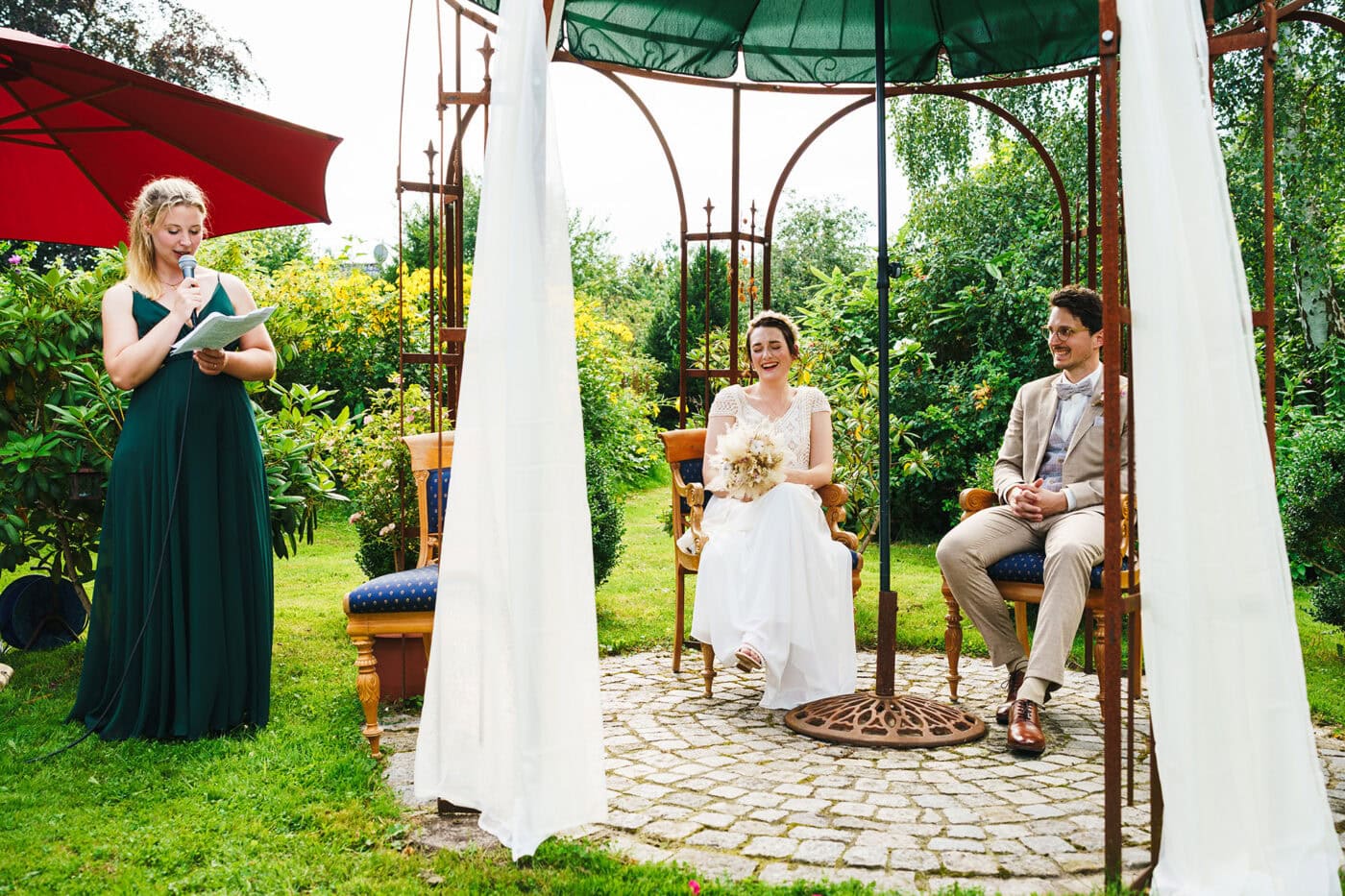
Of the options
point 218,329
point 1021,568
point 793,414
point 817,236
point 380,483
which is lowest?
point 1021,568

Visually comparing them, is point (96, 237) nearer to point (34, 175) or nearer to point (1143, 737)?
point (34, 175)

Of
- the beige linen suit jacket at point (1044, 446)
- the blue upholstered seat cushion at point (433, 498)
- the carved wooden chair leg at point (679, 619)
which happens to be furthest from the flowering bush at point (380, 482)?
the beige linen suit jacket at point (1044, 446)

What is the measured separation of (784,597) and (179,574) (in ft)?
7.56

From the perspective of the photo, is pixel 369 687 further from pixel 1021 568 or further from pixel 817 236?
pixel 817 236

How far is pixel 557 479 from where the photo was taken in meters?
2.70

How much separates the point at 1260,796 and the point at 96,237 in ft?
16.4

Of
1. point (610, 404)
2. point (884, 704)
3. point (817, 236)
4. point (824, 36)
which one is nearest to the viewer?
point (884, 704)

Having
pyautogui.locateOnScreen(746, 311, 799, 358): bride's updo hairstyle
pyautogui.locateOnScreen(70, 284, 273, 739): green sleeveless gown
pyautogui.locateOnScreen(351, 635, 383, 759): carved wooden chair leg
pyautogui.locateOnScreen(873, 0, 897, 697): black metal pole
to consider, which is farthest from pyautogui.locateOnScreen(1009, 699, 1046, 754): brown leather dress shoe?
pyautogui.locateOnScreen(70, 284, 273, 739): green sleeveless gown

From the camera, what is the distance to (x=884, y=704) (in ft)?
13.3

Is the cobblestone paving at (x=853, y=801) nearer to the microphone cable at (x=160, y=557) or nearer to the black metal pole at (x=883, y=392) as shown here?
the black metal pole at (x=883, y=392)

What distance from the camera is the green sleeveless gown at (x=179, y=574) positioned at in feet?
12.4

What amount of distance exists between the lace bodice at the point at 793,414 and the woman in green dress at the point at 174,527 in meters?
2.07

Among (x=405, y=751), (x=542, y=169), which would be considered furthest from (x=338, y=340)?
(x=542, y=169)

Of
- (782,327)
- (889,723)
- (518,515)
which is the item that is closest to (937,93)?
(782,327)
